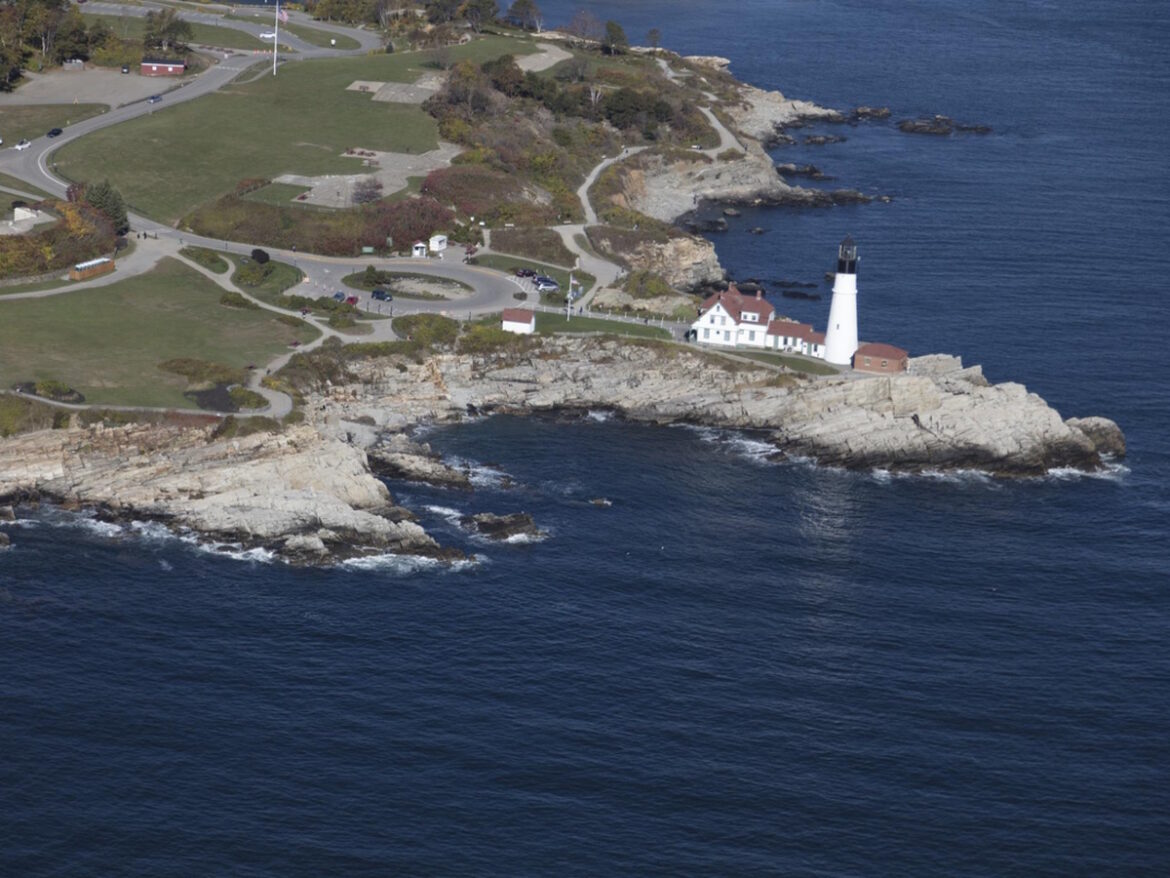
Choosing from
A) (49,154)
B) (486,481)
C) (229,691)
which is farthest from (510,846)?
(49,154)

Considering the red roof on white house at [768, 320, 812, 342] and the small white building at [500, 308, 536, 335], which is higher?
the red roof on white house at [768, 320, 812, 342]

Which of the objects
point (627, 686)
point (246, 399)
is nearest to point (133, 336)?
point (246, 399)

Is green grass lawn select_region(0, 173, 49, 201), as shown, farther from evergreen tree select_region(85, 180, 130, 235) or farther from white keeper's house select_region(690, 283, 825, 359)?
white keeper's house select_region(690, 283, 825, 359)

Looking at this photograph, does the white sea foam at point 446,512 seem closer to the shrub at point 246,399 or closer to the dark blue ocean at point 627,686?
the dark blue ocean at point 627,686

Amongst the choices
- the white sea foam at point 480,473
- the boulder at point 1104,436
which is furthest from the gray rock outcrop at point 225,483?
the boulder at point 1104,436

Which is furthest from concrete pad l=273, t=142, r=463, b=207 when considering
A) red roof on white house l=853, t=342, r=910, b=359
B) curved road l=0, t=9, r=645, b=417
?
red roof on white house l=853, t=342, r=910, b=359

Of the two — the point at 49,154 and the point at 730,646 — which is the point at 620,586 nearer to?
the point at 730,646

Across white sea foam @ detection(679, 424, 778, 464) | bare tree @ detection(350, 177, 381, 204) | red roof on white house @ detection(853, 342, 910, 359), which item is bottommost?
white sea foam @ detection(679, 424, 778, 464)
